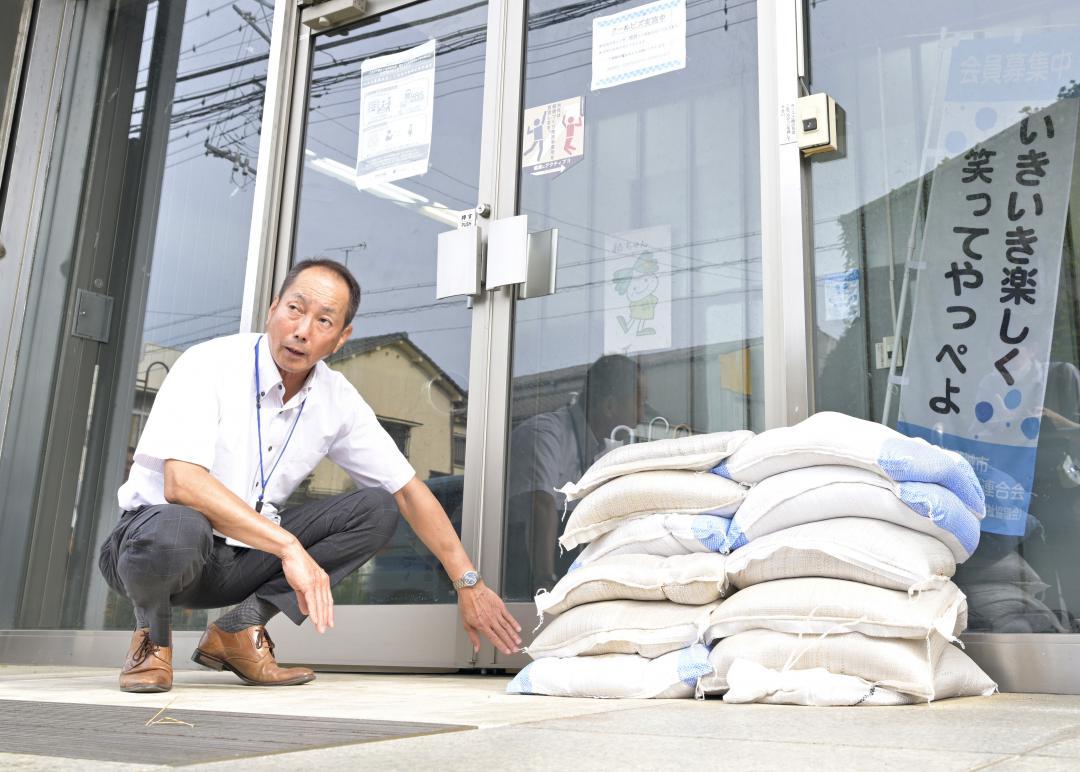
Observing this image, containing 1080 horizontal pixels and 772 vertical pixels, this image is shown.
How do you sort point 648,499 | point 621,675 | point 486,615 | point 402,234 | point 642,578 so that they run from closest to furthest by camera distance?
point 621,675
point 642,578
point 648,499
point 486,615
point 402,234

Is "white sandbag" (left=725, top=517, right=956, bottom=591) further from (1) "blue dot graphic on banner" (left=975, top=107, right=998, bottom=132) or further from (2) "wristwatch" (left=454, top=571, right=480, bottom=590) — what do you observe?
(1) "blue dot graphic on banner" (left=975, top=107, right=998, bottom=132)

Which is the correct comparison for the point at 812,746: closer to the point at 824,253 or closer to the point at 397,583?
the point at 824,253

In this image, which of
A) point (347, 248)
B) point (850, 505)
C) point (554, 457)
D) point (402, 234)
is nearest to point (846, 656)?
point (850, 505)

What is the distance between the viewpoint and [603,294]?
2.68m

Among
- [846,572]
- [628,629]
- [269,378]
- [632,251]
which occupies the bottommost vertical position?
[628,629]

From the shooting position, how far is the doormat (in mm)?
1010

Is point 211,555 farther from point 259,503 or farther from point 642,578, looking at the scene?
point 642,578

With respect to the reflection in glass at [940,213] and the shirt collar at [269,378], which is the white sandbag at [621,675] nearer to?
the reflection in glass at [940,213]

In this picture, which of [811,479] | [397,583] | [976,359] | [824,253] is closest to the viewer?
[811,479]

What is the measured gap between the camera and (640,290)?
8.59 feet

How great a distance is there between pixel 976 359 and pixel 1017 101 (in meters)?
0.56

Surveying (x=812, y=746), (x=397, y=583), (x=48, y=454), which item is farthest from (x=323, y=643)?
(x=812, y=746)

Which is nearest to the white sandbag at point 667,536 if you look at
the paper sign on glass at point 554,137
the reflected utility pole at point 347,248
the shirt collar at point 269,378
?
the shirt collar at point 269,378

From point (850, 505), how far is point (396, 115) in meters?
2.01
